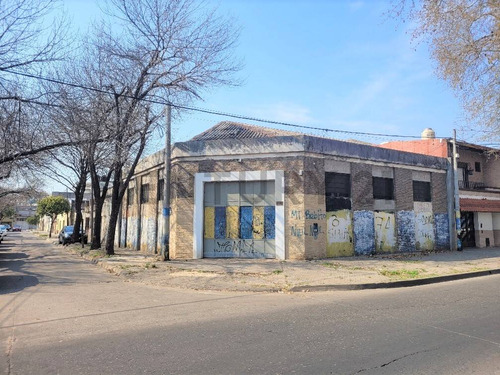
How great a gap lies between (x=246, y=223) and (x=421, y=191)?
36.3 feet

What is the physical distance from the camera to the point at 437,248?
21.0m

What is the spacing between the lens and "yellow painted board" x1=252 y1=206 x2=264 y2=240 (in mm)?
16234

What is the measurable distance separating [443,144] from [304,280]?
16.2 metres

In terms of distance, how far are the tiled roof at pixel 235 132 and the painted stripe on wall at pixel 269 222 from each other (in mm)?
4869

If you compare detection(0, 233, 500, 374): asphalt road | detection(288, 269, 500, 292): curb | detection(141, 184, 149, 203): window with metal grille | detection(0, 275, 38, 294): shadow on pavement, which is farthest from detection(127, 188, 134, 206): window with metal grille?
detection(288, 269, 500, 292): curb

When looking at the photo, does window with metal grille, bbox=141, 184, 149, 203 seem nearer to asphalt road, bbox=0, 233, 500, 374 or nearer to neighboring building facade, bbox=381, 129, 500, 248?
asphalt road, bbox=0, 233, 500, 374

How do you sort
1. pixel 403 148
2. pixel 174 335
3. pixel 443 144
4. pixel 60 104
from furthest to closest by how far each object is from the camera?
pixel 403 148 < pixel 443 144 < pixel 60 104 < pixel 174 335

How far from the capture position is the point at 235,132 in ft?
66.5

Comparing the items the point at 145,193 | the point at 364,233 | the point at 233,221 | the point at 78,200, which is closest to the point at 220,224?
the point at 233,221

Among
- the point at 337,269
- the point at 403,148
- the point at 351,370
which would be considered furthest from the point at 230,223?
the point at 403,148

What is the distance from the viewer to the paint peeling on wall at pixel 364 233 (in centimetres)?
1753

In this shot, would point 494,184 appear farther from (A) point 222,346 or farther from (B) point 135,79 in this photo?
(A) point 222,346

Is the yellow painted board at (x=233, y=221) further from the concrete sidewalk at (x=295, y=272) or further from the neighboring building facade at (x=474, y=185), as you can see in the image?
the neighboring building facade at (x=474, y=185)

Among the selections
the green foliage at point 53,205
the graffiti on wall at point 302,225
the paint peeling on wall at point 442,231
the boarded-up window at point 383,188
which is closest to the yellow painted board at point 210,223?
the graffiti on wall at point 302,225
